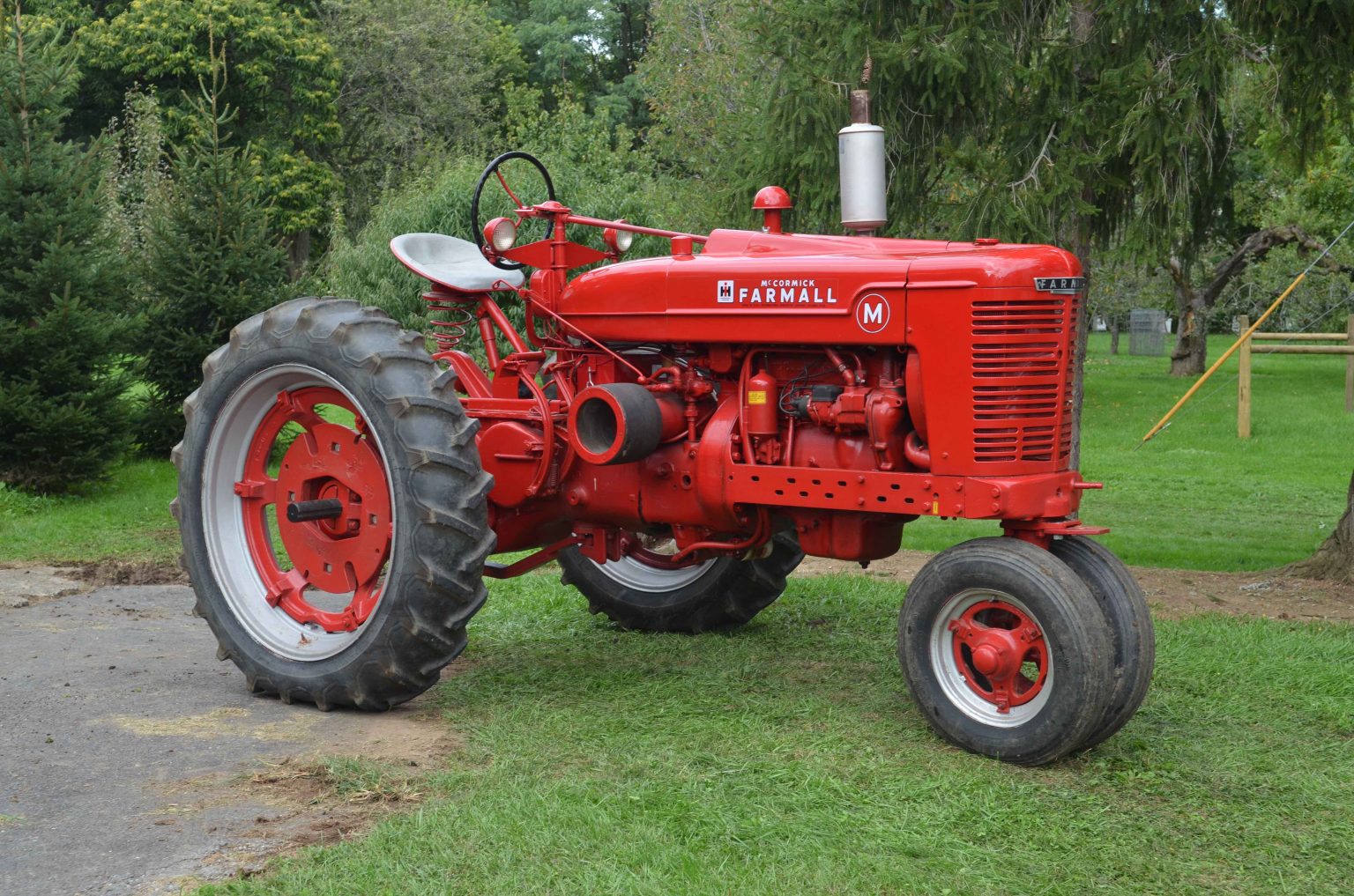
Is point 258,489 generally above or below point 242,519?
above

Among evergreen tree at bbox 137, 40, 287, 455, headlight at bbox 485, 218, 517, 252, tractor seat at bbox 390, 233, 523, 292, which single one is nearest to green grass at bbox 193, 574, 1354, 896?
tractor seat at bbox 390, 233, 523, 292

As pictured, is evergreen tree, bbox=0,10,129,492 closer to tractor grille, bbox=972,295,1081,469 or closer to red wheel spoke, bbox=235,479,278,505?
red wheel spoke, bbox=235,479,278,505

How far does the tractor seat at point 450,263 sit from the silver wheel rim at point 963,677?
97.8 inches

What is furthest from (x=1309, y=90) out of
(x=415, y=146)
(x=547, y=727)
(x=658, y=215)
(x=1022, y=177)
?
(x=415, y=146)

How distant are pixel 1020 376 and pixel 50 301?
8.35 metres

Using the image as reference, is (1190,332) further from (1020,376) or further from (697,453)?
(1020,376)

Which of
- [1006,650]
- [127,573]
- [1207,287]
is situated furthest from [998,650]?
[1207,287]

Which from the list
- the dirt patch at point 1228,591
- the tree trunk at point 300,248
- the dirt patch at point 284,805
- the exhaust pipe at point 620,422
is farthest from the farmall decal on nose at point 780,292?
the tree trunk at point 300,248

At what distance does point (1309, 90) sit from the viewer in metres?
7.68

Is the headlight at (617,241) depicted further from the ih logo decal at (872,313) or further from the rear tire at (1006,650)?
the rear tire at (1006,650)

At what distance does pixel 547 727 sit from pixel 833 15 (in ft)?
14.9

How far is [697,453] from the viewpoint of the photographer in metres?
5.49

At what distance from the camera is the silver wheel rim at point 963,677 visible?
4727 mm

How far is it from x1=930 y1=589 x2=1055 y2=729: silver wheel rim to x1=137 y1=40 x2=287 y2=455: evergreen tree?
28.4ft
